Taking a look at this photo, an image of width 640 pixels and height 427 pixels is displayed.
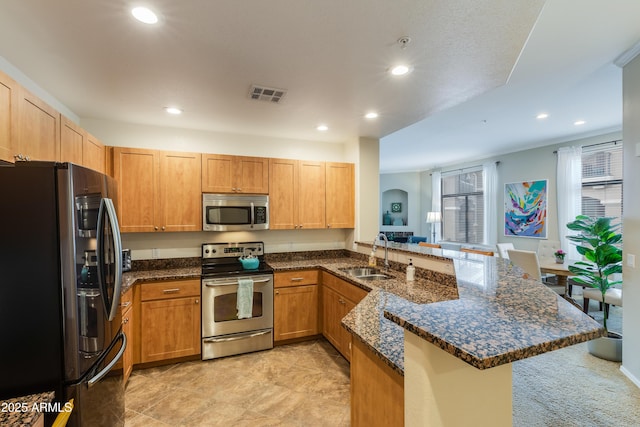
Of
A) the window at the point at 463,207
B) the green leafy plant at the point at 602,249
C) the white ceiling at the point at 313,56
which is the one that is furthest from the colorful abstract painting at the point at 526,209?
the green leafy plant at the point at 602,249

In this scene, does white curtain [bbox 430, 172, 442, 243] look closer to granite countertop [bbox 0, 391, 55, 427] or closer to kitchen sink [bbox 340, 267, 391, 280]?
kitchen sink [bbox 340, 267, 391, 280]

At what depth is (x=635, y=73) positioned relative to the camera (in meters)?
2.57

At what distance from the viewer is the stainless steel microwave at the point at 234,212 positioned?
347 cm

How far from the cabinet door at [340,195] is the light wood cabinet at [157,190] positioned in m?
1.68

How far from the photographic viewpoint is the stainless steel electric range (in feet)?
10.3

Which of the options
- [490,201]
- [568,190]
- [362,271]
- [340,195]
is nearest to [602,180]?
[568,190]

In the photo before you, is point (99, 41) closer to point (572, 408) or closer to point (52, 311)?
point (52, 311)

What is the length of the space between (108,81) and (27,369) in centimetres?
208

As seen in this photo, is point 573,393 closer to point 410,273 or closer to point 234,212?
point 410,273

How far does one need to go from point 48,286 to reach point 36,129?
1088 mm

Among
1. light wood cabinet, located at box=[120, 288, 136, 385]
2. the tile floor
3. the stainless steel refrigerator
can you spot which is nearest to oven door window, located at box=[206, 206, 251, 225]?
light wood cabinet, located at box=[120, 288, 136, 385]

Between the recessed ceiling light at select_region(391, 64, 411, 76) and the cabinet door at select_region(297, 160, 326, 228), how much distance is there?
1.92 meters

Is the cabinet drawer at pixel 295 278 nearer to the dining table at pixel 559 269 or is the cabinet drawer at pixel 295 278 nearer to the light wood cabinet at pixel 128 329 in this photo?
the light wood cabinet at pixel 128 329

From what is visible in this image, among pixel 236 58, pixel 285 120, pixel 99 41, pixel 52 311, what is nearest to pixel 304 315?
pixel 285 120
